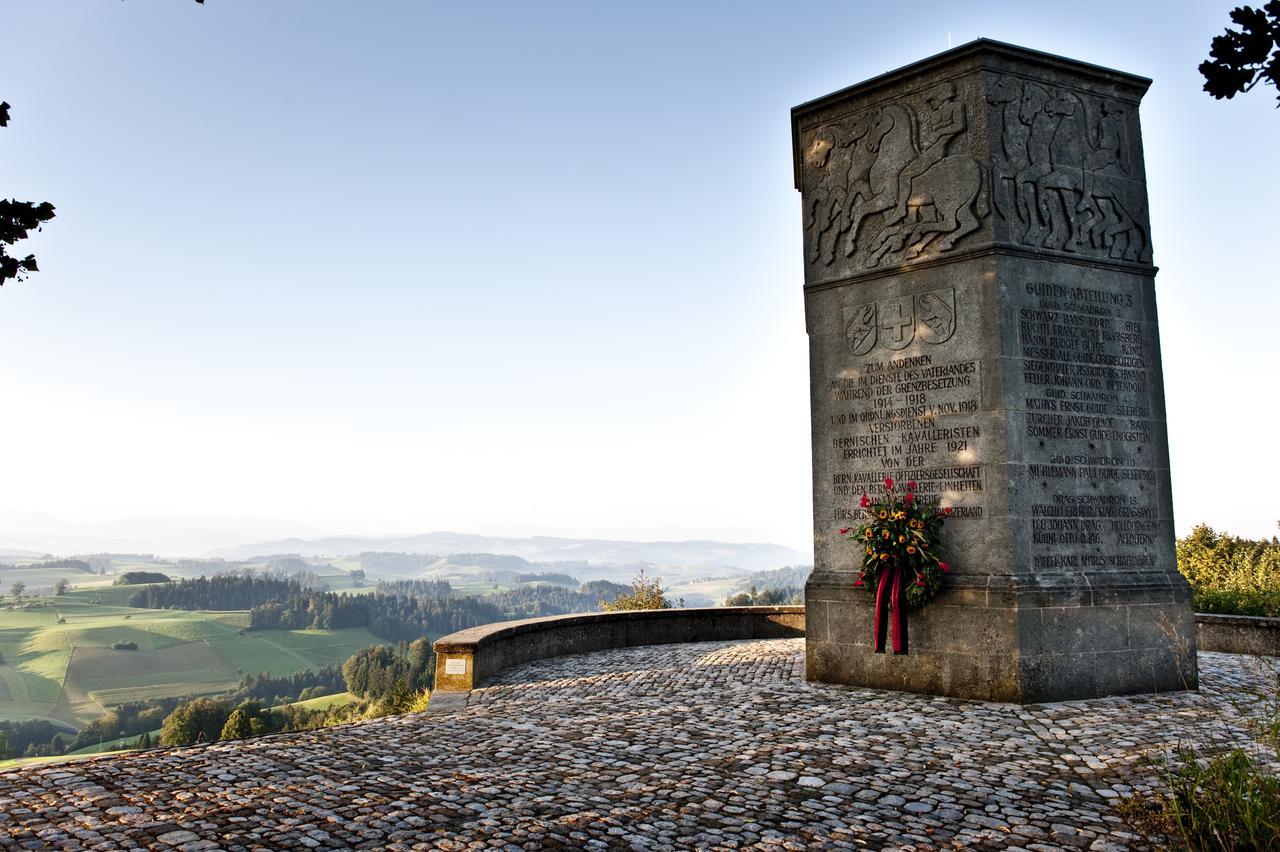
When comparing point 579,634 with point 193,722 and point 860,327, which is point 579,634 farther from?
point 193,722

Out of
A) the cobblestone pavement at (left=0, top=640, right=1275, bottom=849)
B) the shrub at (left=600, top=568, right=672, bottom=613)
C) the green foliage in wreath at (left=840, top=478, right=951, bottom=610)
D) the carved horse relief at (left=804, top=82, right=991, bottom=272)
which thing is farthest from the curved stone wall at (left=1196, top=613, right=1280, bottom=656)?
the shrub at (left=600, top=568, right=672, bottom=613)

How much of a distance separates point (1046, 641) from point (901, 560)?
1.70 metres

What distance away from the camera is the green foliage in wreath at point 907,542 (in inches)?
368

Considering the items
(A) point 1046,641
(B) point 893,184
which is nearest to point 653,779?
(A) point 1046,641

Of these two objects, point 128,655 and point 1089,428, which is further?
point 128,655

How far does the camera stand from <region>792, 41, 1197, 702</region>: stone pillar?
9.16 m

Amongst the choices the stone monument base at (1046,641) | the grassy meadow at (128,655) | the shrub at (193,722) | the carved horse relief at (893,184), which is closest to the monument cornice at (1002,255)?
the carved horse relief at (893,184)

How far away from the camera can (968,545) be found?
9.36m

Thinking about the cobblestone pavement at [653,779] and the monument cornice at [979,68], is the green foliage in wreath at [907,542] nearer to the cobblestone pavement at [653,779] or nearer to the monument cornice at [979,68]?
the cobblestone pavement at [653,779]

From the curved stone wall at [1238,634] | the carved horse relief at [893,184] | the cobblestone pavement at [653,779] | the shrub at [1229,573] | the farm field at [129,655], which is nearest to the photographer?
the cobblestone pavement at [653,779]

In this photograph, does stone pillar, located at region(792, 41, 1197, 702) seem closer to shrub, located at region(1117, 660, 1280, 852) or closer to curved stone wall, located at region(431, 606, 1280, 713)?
curved stone wall, located at region(431, 606, 1280, 713)

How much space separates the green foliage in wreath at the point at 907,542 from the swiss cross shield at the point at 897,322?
68.3 inches

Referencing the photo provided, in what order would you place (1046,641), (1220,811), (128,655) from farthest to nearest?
1. (128,655)
2. (1046,641)
3. (1220,811)

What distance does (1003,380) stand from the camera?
932 cm
